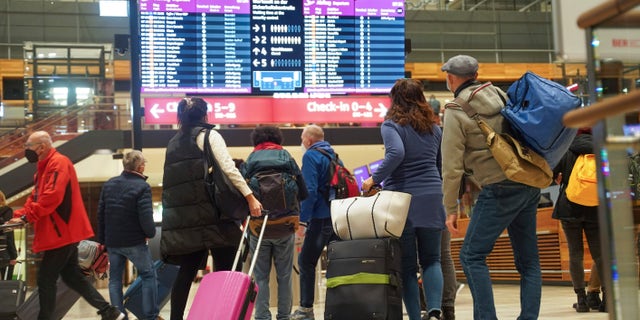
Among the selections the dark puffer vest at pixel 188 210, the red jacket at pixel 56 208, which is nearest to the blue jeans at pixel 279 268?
the dark puffer vest at pixel 188 210

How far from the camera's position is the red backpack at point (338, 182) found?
6.68 metres

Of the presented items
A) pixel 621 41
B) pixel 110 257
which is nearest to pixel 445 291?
pixel 110 257

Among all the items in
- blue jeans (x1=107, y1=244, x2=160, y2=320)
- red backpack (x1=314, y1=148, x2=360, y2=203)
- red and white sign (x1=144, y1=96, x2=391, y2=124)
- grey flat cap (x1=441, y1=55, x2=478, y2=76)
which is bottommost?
blue jeans (x1=107, y1=244, x2=160, y2=320)

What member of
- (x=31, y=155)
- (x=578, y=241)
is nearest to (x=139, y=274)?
(x=31, y=155)

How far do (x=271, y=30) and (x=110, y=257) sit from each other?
4.36 meters

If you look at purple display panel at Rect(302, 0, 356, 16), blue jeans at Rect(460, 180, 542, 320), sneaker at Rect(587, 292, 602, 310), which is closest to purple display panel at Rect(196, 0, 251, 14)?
purple display panel at Rect(302, 0, 356, 16)

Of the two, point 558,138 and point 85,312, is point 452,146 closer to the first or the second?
point 558,138

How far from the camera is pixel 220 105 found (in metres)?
10.9

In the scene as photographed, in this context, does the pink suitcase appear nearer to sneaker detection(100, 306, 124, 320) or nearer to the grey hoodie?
the grey hoodie

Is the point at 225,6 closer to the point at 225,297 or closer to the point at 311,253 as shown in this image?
the point at 311,253

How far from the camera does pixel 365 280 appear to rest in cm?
517

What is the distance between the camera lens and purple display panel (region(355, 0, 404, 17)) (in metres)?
11.0

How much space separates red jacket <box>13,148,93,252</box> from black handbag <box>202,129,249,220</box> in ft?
4.80

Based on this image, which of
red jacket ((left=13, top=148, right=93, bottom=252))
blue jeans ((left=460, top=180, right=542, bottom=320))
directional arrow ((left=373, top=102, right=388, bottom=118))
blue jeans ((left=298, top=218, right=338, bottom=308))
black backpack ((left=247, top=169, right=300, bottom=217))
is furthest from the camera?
directional arrow ((left=373, top=102, right=388, bottom=118))
